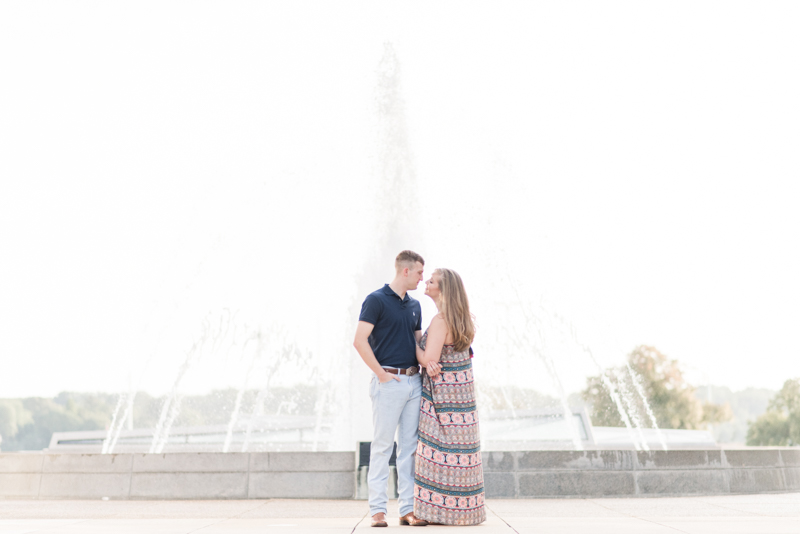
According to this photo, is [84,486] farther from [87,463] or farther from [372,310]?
[372,310]

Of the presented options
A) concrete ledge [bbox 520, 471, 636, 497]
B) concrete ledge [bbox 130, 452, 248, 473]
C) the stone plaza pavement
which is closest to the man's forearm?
the stone plaza pavement

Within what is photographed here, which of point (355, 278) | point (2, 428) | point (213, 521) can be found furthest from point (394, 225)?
point (2, 428)

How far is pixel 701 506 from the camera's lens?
6.48 meters

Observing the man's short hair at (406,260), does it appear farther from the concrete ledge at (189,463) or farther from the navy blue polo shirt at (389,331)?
the concrete ledge at (189,463)

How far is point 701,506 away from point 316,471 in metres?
3.99

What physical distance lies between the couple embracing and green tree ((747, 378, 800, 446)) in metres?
57.3

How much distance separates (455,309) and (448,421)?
769 millimetres

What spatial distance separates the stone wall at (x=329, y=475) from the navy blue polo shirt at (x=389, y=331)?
11.1ft

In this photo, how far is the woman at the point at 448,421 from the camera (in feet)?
15.2

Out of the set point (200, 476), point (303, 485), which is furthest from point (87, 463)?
point (303, 485)

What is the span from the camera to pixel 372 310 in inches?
183

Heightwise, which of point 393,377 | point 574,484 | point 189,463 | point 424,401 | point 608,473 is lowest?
point 574,484

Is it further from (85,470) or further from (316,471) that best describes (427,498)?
(85,470)

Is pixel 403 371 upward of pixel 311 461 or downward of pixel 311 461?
upward
